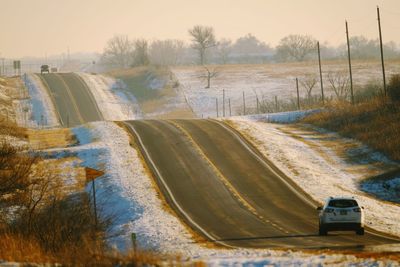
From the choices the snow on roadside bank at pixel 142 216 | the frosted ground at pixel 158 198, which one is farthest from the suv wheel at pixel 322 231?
the snow on roadside bank at pixel 142 216

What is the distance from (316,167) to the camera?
51344 millimetres

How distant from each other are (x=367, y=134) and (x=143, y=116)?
54296 millimetres

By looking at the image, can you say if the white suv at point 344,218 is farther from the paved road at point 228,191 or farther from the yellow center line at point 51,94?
the yellow center line at point 51,94

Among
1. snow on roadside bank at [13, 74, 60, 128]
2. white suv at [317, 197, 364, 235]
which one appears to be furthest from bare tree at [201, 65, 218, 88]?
white suv at [317, 197, 364, 235]

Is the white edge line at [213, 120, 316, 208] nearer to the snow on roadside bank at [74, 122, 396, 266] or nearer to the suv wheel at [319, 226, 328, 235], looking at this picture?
the snow on roadside bank at [74, 122, 396, 266]

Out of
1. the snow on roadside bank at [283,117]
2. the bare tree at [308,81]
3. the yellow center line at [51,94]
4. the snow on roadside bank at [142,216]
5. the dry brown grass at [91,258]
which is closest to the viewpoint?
the dry brown grass at [91,258]

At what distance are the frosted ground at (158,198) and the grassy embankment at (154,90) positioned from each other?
4122 cm

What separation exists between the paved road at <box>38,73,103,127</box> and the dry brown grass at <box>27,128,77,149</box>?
28.8 m

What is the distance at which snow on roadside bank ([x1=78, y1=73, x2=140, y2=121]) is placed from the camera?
349 feet

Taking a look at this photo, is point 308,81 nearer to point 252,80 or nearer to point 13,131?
point 252,80

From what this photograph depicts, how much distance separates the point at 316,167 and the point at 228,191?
391 inches

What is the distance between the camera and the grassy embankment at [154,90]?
371ft

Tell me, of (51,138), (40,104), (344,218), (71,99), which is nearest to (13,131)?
(51,138)

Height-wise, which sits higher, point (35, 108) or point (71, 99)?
point (71, 99)
